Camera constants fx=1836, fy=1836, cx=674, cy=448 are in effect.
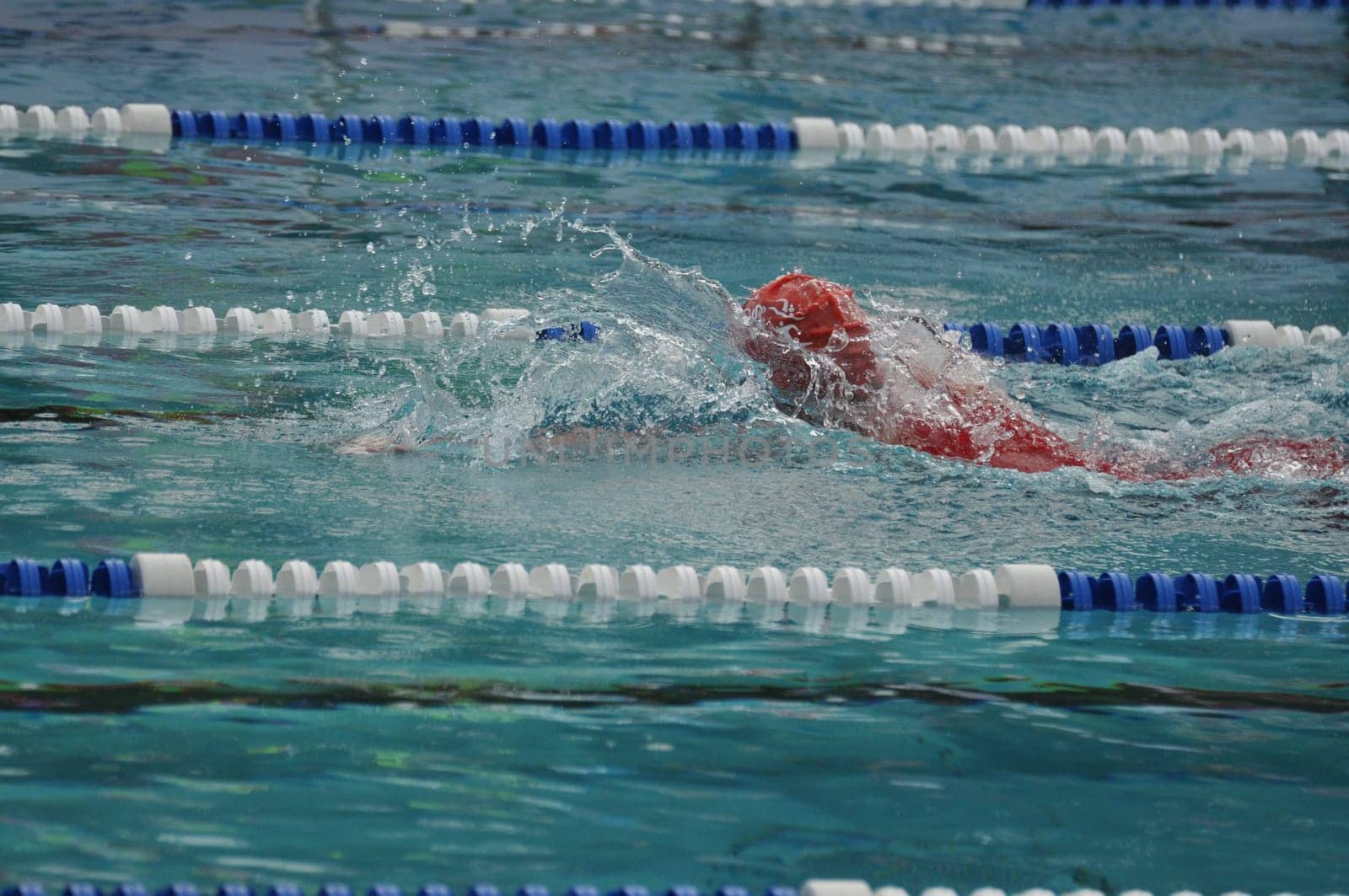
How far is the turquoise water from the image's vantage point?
221 cm

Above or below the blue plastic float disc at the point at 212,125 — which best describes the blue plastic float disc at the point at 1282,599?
below

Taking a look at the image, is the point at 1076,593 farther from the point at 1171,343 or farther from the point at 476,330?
the point at 476,330

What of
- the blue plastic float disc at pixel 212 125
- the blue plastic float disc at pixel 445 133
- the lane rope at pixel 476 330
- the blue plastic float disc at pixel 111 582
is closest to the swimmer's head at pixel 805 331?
the lane rope at pixel 476 330

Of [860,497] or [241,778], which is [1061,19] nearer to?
[860,497]

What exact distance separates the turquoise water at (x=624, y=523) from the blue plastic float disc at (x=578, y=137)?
0.75ft

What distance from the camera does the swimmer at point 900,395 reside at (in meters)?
3.72

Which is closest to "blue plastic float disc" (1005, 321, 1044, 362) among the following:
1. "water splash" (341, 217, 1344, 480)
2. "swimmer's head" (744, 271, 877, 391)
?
"water splash" (341, 217, 1344, 480)

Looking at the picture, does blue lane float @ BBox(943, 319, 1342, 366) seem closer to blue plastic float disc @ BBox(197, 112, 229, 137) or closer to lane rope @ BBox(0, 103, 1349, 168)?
lane rope @ BBox(0, 103, 1349, 168)

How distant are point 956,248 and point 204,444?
2758 millimetres

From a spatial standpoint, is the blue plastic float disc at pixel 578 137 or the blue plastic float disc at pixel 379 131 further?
the blue plastic float disc at pixel 578 137

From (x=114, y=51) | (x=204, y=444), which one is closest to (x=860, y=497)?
(x=204, y=444)

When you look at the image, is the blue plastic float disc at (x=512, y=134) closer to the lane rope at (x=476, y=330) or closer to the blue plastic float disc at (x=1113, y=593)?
the lane rope at (x=476, y=330)

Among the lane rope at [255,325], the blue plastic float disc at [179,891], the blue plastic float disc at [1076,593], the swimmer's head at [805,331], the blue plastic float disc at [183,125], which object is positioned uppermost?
the blue plastic float disc at [183,125]

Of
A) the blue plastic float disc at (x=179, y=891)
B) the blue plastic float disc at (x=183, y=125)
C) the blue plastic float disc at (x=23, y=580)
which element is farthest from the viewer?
the blue plastic float disc at (x=183, y=125)
